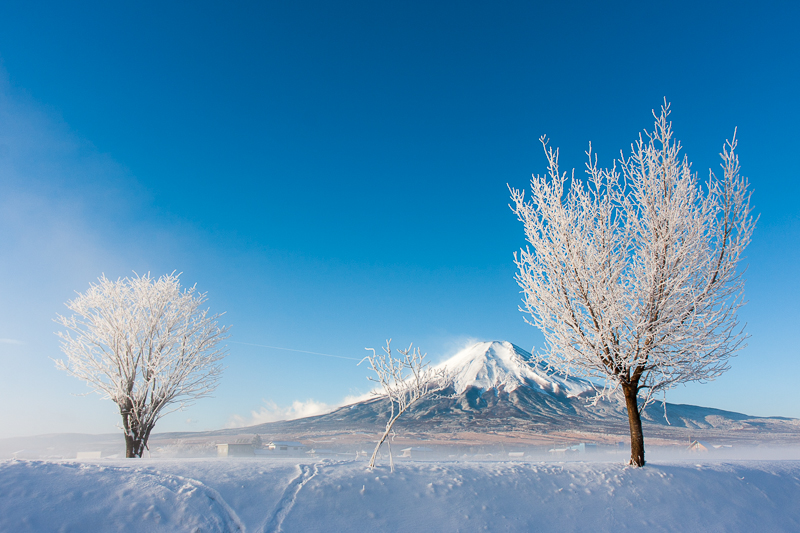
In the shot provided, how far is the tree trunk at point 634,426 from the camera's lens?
36.3 ft

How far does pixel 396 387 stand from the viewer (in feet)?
36.2

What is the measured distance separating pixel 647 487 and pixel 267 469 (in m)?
8.30

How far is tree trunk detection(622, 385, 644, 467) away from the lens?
36.3 feet

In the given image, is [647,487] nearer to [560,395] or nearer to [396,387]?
[396,387]

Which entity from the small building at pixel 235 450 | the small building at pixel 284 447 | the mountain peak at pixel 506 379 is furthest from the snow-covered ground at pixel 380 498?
the mountain peak at pixel 506 379

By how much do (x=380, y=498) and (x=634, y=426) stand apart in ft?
23.5

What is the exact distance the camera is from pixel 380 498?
26.6 feet

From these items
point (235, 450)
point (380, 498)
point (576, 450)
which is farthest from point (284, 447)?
point (380, 498)

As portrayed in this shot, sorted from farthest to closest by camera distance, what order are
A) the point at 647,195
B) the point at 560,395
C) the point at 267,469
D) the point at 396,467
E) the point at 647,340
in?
the point at 560,395, the point at 647,195, the point at 647,340, the point at 396,467, the point at 267,469

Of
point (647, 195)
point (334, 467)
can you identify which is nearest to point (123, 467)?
point (334, 467)

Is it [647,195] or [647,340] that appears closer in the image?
[647,340]

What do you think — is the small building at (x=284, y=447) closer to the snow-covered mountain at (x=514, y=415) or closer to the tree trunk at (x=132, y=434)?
the tree trunk at (x=132, y=434)

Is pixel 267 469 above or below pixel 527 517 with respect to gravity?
above

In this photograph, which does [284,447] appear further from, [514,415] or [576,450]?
[514,415]
